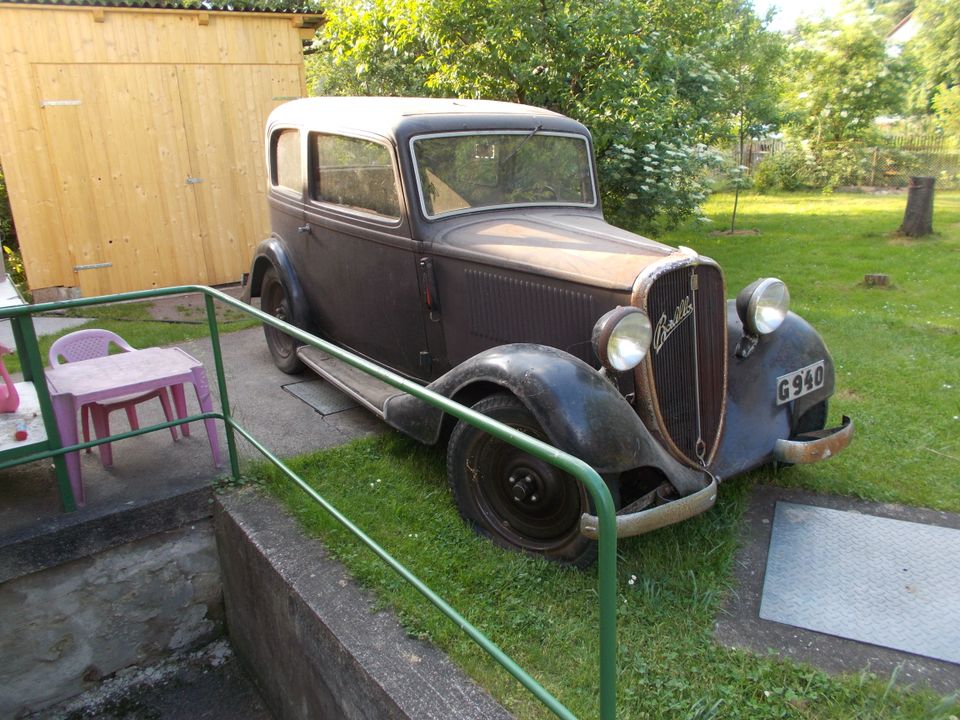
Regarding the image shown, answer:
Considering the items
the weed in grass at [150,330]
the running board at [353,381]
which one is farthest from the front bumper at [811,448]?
the weed in grass at [150,330]

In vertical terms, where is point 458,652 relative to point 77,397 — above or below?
below

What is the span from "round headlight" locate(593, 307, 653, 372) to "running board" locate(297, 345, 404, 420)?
1.22 metres

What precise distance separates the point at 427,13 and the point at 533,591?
17.9ft

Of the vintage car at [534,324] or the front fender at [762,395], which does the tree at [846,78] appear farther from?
the front fender at [762,395]

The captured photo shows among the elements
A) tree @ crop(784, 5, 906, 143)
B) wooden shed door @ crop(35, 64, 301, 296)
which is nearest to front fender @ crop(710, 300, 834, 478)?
wooden shed door @ crop(35, 64, 301, 296)

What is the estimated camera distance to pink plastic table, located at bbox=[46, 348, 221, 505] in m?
3.40

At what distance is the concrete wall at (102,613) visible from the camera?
334cm

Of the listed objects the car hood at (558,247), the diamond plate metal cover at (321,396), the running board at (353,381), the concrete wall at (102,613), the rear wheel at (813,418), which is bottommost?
the concrete wall at (102,613)

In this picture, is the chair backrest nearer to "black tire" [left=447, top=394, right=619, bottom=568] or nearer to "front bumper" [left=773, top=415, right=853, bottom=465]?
"black tire" [left=447, top=394, right=619, bottom=568]


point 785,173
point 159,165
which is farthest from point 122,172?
point 785,173

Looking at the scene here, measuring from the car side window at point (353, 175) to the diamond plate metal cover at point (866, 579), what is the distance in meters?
2.50

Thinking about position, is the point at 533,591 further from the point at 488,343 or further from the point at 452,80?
the point at 452,80

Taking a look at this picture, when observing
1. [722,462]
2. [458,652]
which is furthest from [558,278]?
[458,652]

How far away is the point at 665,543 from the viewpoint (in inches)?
123
